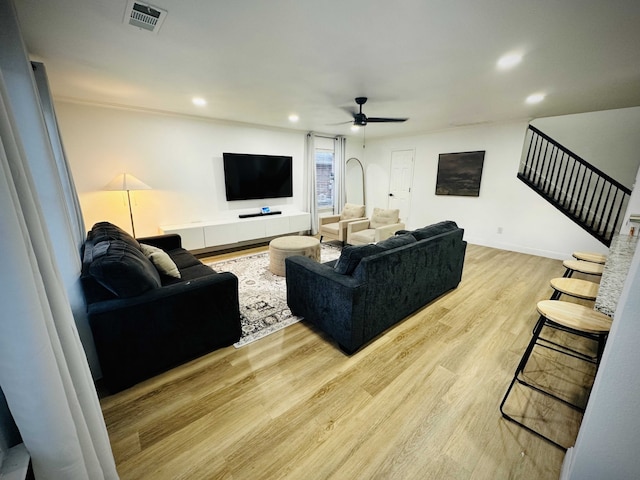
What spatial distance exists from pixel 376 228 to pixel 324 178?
7.55ft

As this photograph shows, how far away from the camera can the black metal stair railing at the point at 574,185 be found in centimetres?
407

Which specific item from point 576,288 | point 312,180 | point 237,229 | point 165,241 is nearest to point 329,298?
point 576,288

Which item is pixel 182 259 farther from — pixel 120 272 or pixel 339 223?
pixel 339 223

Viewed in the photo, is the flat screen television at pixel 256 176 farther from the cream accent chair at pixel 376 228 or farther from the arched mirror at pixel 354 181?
the arched mirror at pixel 354 181

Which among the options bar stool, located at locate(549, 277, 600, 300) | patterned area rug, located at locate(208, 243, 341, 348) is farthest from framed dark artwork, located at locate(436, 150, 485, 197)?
bar stool, located at locate(549, 277, 600, 300)

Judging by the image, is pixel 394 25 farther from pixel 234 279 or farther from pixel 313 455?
pixel 313 455

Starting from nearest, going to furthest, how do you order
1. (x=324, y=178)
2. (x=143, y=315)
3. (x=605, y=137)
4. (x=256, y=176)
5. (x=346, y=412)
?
1. (x=346, y=412)
2. (x=143, y=315)
3. (x=605, y=137)
4. (x=256, y=176)
5. (x=324, y=178)

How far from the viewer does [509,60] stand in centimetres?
221

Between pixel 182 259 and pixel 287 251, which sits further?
pixel 287 251

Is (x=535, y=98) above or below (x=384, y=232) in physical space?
above

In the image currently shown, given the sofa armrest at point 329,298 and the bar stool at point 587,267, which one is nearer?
the sofa armrest at point 329,298

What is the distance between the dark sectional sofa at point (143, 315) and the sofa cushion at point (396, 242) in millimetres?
1293

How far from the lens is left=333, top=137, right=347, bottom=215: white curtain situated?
6.25 metres

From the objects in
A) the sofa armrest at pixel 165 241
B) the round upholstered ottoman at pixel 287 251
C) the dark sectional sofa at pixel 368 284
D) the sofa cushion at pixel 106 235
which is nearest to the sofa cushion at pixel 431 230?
the dark sectional sofa at pixel 368 284
